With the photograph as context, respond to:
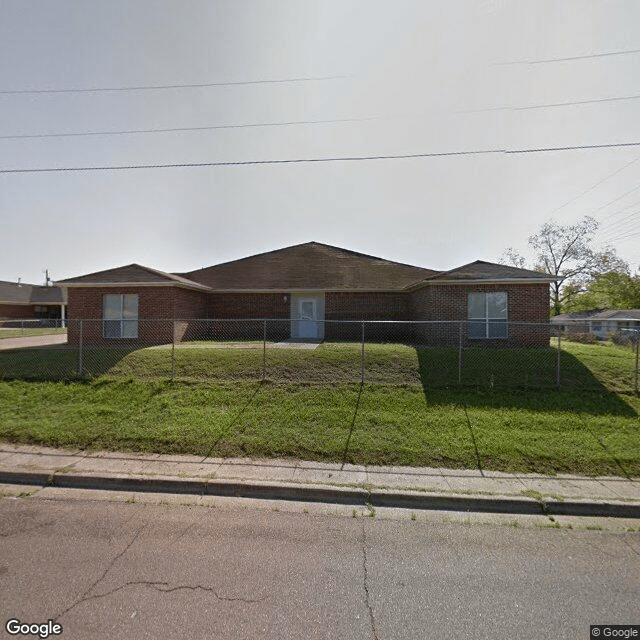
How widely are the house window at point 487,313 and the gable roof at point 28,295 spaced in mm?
46064

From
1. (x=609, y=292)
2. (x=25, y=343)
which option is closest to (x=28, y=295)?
(x=25, y=343)

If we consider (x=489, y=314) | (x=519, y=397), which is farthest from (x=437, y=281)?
(x=519, y=397)

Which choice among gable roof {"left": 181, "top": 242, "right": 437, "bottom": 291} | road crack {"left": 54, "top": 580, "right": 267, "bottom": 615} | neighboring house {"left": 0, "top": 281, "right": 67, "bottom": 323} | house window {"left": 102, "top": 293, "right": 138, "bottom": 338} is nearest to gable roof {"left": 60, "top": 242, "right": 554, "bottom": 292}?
gable roof {"left": 181, "top": 242, "right": 437, "bottom": 291}

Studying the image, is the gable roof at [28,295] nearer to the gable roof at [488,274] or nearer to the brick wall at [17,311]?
the brick wall at [17,311]

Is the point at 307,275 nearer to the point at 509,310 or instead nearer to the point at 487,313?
the point at 487,313

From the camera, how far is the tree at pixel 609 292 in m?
40.3

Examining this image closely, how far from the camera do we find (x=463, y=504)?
4344mm

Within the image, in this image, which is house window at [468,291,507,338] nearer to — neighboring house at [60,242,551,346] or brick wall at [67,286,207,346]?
neighboring house at [60,242,551,346]

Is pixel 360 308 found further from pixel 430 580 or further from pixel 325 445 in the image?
pixel 430 580

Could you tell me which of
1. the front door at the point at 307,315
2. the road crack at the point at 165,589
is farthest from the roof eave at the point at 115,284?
the road crack at the point at 165,589

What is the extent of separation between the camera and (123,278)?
14.3 meters

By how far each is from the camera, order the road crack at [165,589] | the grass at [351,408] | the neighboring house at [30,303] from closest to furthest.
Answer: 1. the road crack at [165,589]
2. the grass at [351,408]
3. the neighboring house at [30,303]

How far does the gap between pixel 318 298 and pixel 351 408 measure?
11095 mm

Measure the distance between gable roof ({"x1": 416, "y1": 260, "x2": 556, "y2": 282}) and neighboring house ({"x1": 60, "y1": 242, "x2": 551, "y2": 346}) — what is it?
4cm
